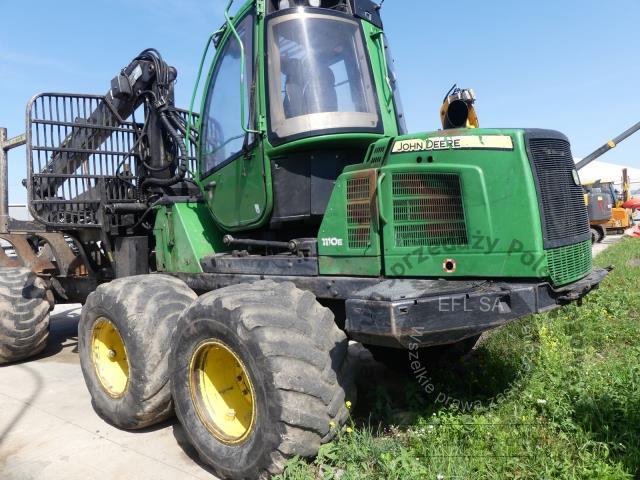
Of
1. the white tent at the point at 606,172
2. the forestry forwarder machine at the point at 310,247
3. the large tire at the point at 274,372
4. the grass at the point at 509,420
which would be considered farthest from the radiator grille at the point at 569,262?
the white tent at the point at 606,172

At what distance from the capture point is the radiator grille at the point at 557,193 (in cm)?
322

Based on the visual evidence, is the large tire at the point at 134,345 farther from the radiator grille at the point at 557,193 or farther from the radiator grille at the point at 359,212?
the radiator grille at the point at 557,193

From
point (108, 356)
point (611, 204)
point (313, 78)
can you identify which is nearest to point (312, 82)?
point (313, 78)

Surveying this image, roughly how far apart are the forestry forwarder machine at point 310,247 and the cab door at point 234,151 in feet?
0.05

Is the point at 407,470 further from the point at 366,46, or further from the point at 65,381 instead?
the point at 65,381

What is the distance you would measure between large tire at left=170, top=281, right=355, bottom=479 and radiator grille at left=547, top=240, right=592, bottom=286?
131 cm

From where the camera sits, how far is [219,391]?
3.72 m

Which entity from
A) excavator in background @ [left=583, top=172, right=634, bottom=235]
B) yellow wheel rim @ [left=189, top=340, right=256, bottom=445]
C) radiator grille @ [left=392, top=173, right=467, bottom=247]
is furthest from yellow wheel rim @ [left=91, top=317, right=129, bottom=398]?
excavator in background @ [left=583, top=172, right=634, bottom=235]

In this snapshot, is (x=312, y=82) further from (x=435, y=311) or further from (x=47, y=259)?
(x=47, y=259)

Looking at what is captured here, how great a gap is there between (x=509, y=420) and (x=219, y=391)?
1952 millimetres

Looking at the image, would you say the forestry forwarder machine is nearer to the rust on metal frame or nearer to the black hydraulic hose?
the black hydraulic hose

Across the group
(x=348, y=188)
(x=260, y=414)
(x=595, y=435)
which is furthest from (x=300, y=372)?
(x=595, y=435)

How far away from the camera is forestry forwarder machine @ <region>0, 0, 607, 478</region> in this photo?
3100 mm

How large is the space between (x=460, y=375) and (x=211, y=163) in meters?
2.80
